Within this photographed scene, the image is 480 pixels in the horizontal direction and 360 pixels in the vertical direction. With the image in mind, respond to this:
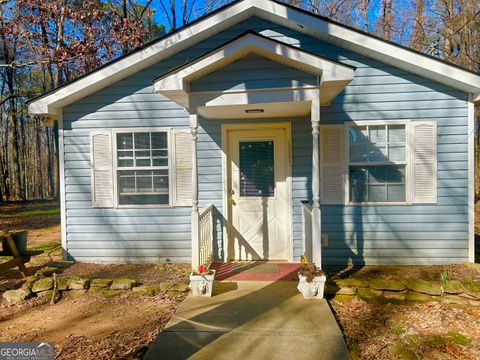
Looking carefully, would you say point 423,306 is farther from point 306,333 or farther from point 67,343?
point 67,343

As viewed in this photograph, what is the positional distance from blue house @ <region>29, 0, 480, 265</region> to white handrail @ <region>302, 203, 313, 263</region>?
4 centimetres

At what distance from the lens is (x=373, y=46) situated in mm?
4477

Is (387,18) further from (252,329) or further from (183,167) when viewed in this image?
(252,329)

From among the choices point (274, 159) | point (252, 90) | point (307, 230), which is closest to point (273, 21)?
point (252, 90)

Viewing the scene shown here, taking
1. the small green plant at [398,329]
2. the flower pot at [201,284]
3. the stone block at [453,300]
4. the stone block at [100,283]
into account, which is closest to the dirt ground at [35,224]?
the stone block at [100,283]

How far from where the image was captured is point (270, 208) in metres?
5.03

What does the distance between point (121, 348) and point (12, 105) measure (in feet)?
70.7

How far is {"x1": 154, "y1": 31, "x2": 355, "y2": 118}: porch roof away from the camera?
3498mm

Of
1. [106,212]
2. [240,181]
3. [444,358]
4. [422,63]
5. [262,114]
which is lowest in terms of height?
[444,358]

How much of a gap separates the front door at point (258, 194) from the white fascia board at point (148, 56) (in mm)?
1713

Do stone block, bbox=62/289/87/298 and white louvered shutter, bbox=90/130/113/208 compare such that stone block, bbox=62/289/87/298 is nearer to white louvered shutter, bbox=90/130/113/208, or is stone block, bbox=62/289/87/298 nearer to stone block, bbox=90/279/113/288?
stone block, bbox=90/279/113/288

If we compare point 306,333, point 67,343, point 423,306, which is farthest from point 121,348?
point 423,306

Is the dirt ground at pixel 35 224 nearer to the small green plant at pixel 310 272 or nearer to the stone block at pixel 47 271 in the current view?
the stone block at pixel 47 271

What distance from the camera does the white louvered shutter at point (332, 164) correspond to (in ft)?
15.9
